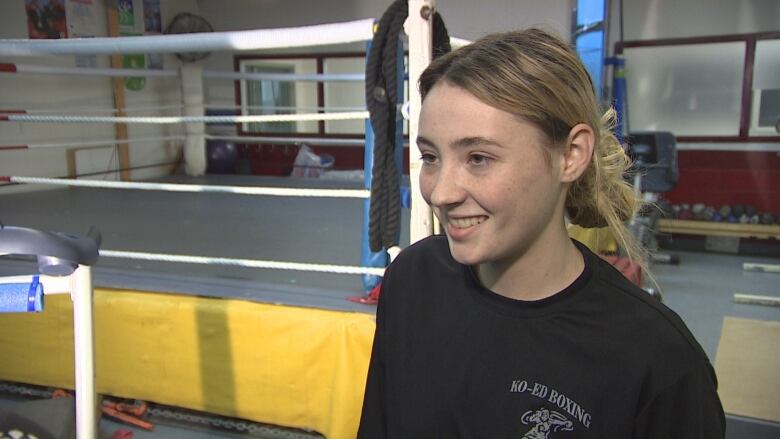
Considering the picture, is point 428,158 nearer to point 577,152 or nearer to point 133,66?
point 577,152

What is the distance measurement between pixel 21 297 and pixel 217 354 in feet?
3.18

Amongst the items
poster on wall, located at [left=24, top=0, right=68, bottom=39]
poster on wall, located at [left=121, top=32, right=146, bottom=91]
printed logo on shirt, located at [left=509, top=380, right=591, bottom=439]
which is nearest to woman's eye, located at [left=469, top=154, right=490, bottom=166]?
printed logo on shirt, located at [left=509, top=380, right=591, bottom=439]

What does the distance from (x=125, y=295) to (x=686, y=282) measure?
11.1ft

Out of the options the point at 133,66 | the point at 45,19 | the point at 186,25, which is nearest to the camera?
the point at 45,19

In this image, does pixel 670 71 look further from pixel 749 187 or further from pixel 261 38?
pixel 261 38

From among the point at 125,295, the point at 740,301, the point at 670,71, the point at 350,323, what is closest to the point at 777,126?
the point at 670,71

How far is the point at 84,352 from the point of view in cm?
93

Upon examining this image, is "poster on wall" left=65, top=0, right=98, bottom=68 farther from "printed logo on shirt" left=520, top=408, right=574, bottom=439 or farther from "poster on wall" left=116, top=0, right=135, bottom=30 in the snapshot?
"printed logo on shirt" left=520, top=408, right=574, bottom=439

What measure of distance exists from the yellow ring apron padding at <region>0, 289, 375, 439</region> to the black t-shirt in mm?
793

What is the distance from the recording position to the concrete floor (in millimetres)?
1899

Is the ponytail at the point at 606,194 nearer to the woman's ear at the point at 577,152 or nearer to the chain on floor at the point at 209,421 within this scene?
the woman's ear at the point at 577,152

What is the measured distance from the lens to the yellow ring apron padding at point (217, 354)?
5.35 feet

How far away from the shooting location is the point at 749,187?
4.76m

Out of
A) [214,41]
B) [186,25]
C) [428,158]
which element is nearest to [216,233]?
[214,41]
